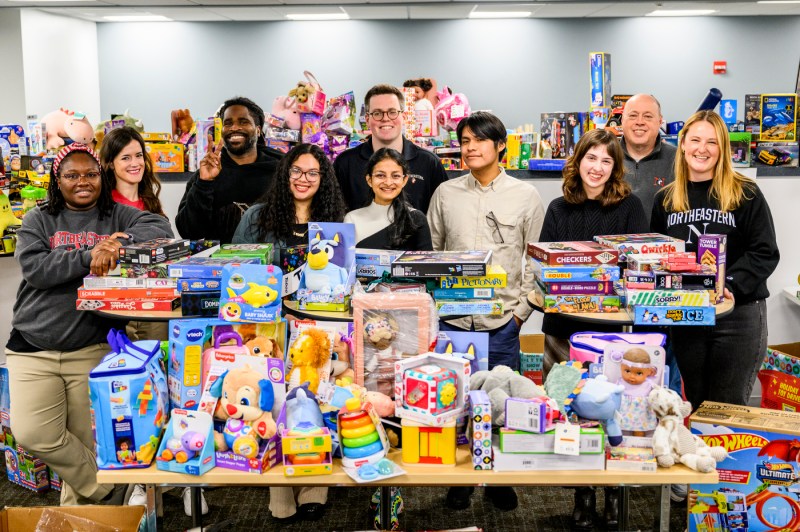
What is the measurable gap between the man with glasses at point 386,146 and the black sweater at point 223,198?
1.29ft

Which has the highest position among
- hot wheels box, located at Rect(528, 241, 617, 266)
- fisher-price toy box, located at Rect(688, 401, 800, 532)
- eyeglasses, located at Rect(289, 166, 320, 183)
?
eyeglasses, located at Rect(289, 166, 320, 183)

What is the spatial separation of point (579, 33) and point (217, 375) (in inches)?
371

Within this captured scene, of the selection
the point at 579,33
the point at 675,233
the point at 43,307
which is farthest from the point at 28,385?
the point at 579,33

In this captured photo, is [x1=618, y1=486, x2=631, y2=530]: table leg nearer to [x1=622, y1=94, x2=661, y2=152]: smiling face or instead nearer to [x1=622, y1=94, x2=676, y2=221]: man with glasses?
[x1=622, y1=94, x2=676, y2=221]: man with glasses

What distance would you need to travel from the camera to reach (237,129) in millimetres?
3703

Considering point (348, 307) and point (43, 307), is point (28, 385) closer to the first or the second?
point (43, 307)

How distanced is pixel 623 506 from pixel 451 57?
28.7 feet

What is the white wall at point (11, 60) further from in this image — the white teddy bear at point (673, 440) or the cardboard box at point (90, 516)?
the white teddy bear at point (673, 440)

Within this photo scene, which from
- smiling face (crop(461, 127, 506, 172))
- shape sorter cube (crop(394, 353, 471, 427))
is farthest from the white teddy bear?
smiling face (crop(461, 127, 506, 172))

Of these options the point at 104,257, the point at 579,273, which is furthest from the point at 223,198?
the point at 579,273

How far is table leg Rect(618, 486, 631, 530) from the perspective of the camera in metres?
2.44

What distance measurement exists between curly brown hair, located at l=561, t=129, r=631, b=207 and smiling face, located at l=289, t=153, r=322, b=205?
106 centimetres

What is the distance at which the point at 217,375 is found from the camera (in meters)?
2.18

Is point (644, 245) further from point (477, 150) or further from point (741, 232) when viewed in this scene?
point (477, 150)
